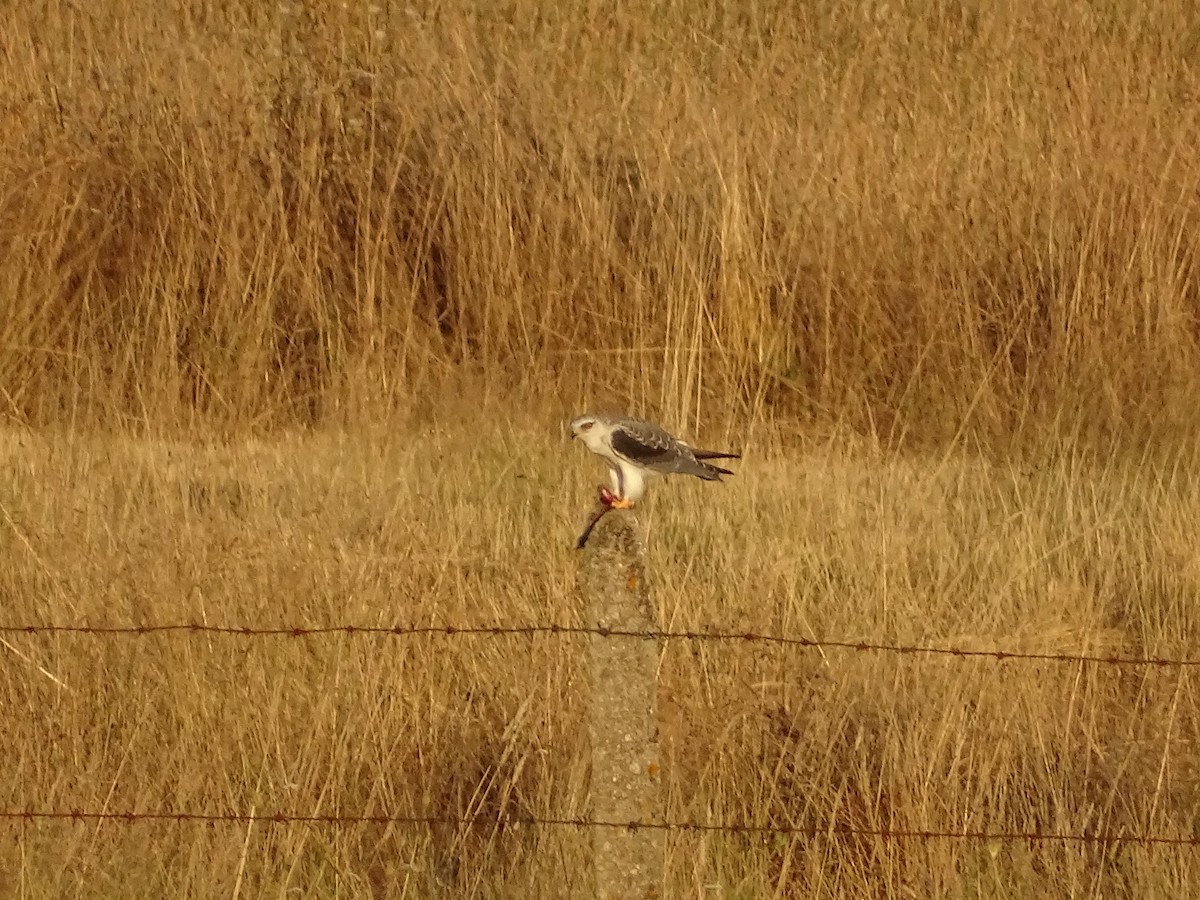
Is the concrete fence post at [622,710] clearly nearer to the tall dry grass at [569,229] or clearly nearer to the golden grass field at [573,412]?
the golden grass field at [573,412]

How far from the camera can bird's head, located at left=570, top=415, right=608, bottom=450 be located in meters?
3.68

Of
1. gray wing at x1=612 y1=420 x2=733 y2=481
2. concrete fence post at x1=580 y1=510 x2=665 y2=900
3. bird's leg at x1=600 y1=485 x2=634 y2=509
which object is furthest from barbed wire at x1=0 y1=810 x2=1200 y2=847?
gray wing at x1=612 y1=420 x2=733 y2=481

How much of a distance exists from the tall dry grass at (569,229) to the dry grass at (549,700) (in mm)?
1559

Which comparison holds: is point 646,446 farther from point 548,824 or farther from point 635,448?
point 548,824

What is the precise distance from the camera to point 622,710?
9.27ft

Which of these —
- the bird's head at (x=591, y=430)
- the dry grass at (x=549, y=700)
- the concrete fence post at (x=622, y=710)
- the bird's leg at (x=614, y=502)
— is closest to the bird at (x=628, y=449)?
the bird's head at (x=591, y=430)

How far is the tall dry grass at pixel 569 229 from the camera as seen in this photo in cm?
670

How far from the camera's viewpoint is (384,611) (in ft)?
13.9

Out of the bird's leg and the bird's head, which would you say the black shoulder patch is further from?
the bird's leg

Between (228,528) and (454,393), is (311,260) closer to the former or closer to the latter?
(454,393)

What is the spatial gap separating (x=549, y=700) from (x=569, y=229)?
340 centimetres

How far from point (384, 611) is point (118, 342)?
9.75 ft

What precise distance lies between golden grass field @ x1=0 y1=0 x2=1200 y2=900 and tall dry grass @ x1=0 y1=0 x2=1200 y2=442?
19 mm

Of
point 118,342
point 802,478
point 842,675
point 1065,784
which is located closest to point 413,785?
point 842,675
